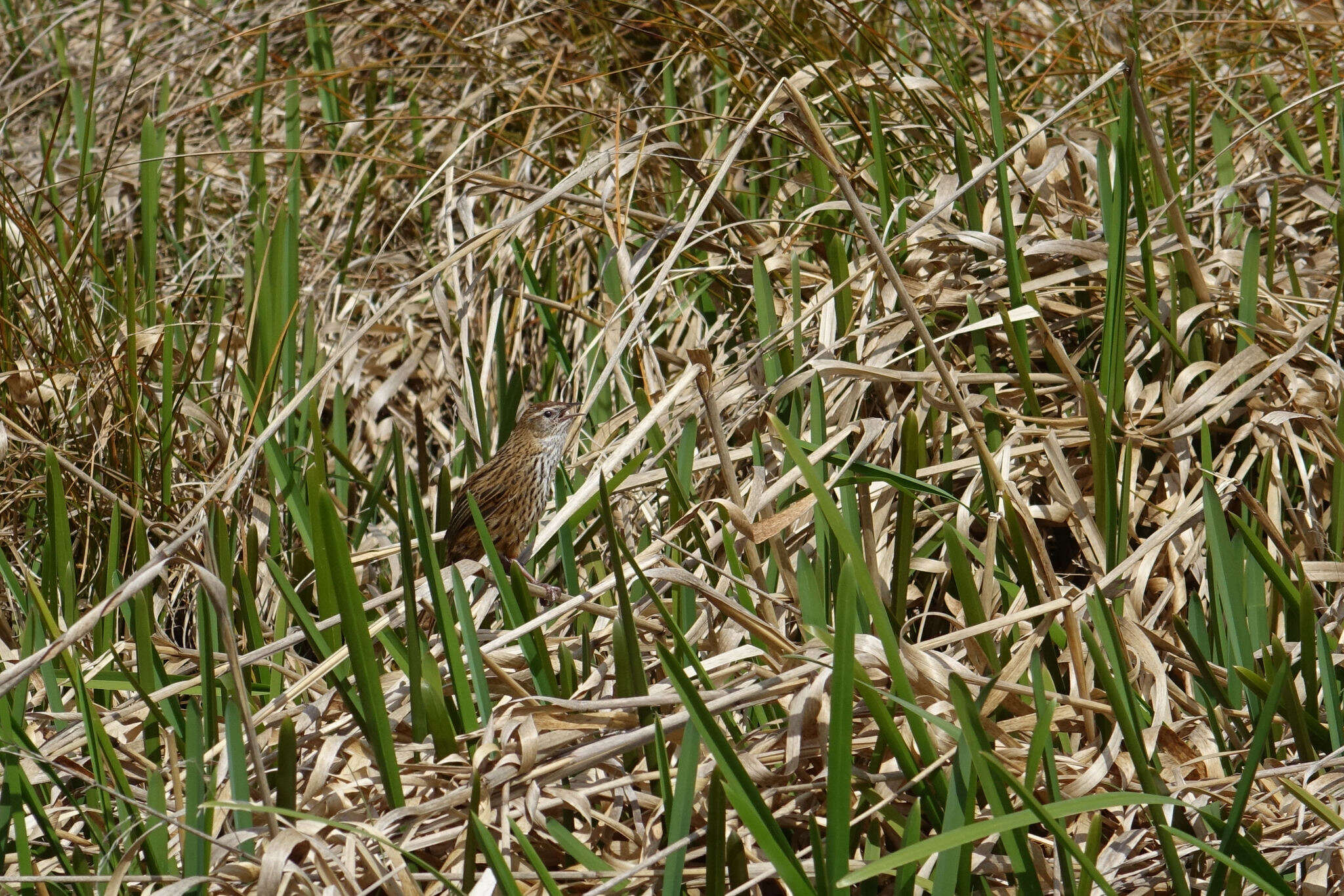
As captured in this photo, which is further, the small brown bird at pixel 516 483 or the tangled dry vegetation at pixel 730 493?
the small brown bird at pixel 516 483

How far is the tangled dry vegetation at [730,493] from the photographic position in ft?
6.97

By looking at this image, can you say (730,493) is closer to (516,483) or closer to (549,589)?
(549,589)

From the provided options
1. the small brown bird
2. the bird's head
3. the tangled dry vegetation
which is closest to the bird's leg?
the tangled dry vegetation

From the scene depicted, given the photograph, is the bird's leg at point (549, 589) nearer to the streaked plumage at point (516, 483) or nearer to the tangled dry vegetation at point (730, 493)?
the tangled dry vegetation at point (730, 493)

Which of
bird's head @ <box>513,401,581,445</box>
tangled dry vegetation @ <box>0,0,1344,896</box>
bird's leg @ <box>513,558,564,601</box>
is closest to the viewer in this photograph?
tangled dry vegetation @ <box>0,0,1344,896</box>

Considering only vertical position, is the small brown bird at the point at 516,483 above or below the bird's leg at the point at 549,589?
above

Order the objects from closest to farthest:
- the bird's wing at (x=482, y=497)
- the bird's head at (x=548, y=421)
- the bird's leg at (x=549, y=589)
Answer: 1. the bird's leg at (x=549, y=589)
2. the bird's wing at (x=482, y=497)
3. the bird's head at (x=548, y=421)

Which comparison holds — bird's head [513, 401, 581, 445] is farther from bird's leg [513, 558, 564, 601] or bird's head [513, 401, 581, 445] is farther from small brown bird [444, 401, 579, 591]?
bird's leg [513, 558, 564, 601]

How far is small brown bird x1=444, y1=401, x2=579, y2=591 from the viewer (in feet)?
11.2

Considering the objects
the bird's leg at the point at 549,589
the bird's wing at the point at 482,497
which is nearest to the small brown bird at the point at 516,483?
the bird's wing at the point at 482,497

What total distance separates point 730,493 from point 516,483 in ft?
2.92

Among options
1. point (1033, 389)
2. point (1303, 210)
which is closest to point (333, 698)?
point (1033, 389)

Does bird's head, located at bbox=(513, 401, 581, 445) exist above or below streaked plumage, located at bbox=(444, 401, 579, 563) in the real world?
above

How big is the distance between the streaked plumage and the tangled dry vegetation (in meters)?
0.09
